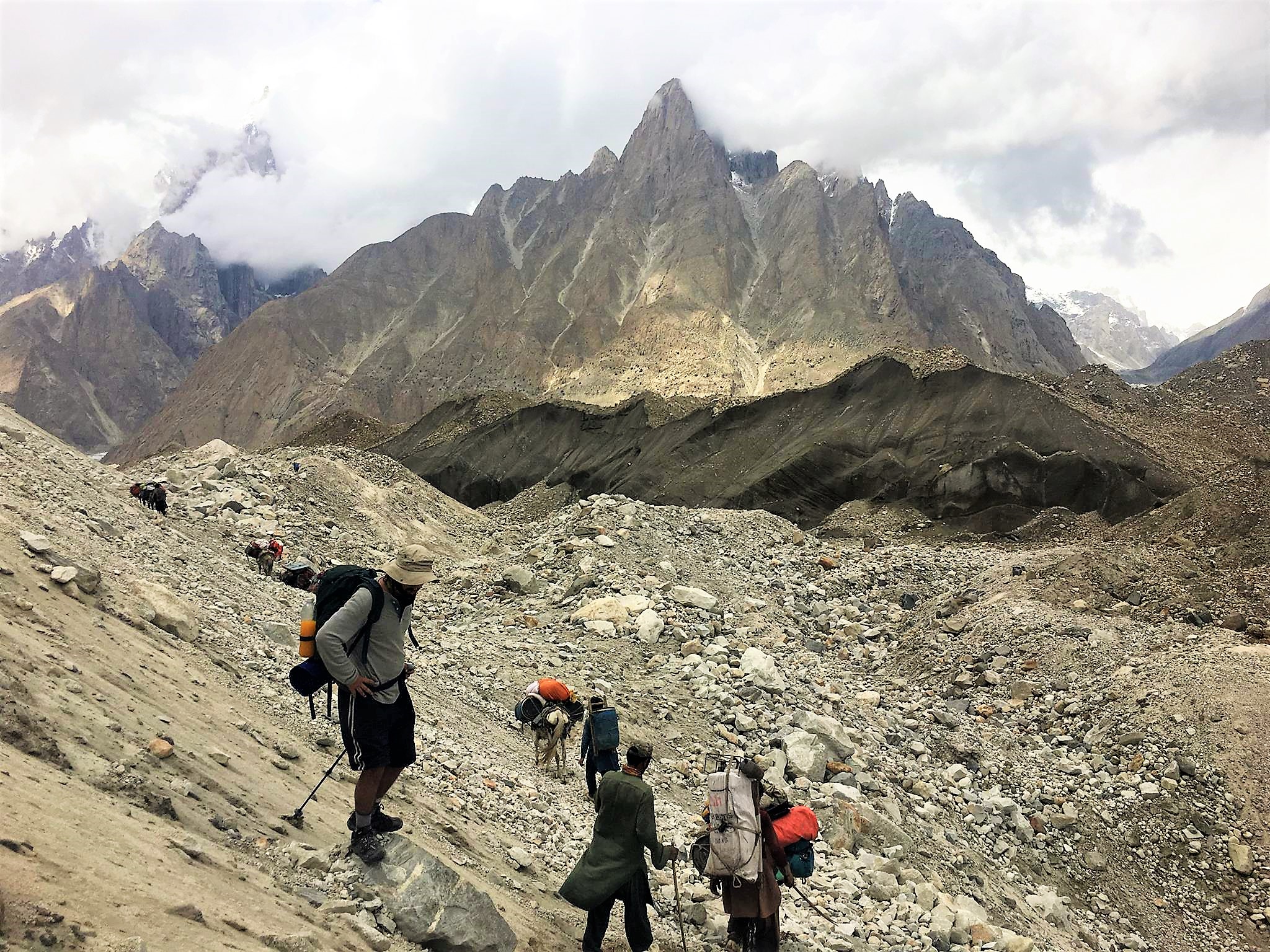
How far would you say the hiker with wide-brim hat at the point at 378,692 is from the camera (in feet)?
14.6

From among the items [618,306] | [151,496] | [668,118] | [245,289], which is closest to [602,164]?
[668,118]

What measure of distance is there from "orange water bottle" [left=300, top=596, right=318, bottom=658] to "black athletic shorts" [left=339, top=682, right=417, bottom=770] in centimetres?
32

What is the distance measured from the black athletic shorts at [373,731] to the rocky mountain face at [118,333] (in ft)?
519

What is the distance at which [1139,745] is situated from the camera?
34.3 ft

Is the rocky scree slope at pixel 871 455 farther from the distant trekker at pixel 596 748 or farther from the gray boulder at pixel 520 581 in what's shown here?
the distant trekker at pixel 596 748

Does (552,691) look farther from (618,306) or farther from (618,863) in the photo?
(618,306)

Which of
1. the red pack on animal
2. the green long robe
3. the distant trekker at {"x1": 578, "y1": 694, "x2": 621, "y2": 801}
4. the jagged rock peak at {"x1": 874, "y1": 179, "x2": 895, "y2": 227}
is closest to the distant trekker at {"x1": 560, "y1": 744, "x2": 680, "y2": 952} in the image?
the green long robe

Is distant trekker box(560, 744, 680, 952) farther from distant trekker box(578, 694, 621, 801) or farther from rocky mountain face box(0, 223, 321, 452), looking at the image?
rocky mountain face box(0, 223, 321, 452)

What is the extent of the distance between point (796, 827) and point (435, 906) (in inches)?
101

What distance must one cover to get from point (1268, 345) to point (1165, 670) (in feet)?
143

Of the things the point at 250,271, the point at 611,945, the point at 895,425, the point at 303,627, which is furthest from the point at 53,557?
the point at 250,271

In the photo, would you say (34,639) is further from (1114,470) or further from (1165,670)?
(1114,470)

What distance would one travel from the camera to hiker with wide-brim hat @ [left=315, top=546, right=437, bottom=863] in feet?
14.6

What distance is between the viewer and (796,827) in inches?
215
